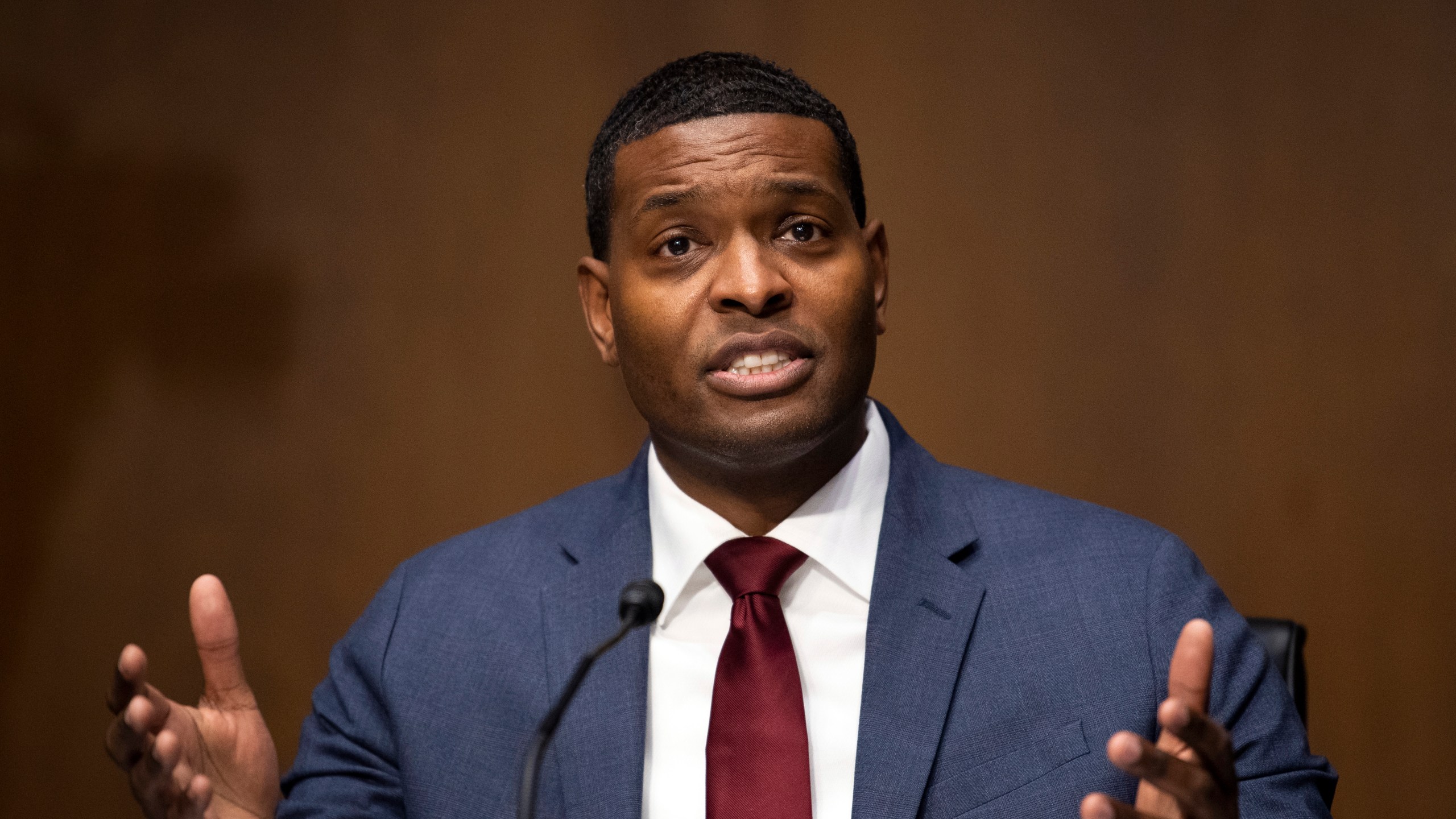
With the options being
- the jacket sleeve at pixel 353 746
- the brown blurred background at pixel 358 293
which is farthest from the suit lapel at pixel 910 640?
the brown blurred background at pixel 358 293

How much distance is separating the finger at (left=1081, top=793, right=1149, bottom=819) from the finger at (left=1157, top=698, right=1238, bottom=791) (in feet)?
0.27

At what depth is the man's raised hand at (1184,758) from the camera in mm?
1159

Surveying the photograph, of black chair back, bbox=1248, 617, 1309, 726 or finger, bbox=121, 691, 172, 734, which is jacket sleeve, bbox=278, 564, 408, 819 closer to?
finger, bbox=121, 691, 172, 734

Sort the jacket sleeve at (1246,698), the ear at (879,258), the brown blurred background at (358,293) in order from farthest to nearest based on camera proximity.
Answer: the brown blurred background at (358,293), the ear at (879,258), the jacket sleeve at (1246,698)

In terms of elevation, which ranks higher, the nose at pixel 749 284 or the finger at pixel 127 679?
the nose at pixel 749 284

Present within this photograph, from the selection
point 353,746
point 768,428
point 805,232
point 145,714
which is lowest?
point 353,746

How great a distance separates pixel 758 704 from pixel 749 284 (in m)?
0.49

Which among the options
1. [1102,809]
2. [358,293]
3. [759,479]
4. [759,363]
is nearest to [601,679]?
[759,479]

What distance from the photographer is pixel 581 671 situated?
1147mm

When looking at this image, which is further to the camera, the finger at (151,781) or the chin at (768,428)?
the chin at (768,428)

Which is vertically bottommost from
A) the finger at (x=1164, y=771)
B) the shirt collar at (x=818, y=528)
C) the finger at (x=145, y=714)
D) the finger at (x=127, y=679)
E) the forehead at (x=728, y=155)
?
the finger at (x=145, y=714)

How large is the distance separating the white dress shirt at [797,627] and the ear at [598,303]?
0.21m

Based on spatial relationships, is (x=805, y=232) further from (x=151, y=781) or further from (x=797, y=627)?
(x=151, y=781)

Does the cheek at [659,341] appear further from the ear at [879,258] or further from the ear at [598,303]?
the ear at [879,258]
